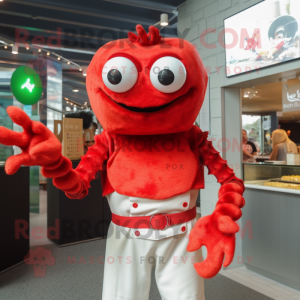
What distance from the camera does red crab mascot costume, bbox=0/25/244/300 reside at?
1169mm

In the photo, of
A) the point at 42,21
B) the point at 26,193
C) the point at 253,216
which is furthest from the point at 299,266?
the point at 42,21

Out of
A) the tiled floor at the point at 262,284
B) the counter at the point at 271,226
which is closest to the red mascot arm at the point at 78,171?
the counter at the point at 271,226

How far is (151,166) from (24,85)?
4018 millimetres

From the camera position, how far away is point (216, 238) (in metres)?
1.13

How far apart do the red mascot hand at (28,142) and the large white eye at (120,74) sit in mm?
331

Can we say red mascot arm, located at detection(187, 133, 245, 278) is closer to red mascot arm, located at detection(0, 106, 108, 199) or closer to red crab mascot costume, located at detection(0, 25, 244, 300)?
red crab mascot costume, located at detection(0, 25, 244, 300)

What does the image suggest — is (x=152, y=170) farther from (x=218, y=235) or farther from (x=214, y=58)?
(x=214, y=58)

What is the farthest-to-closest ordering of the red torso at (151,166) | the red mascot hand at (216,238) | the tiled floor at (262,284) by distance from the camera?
the tiled floor at (262,284)
the red torso at (151,166)
the red mascot hand at (216,238)

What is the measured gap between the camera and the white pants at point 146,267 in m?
1.39

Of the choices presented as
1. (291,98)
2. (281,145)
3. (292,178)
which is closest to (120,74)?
(292,178)

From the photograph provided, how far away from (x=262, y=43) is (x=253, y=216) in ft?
4.99

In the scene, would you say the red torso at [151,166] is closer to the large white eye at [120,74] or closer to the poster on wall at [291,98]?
the large white eye at [120,74]

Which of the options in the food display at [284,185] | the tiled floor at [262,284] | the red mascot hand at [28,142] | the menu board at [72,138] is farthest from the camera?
the menu board at [72,138]

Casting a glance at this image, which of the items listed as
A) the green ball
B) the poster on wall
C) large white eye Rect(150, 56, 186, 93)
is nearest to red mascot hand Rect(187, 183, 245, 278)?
large white eye Rect(150, 56, 186, 93)
